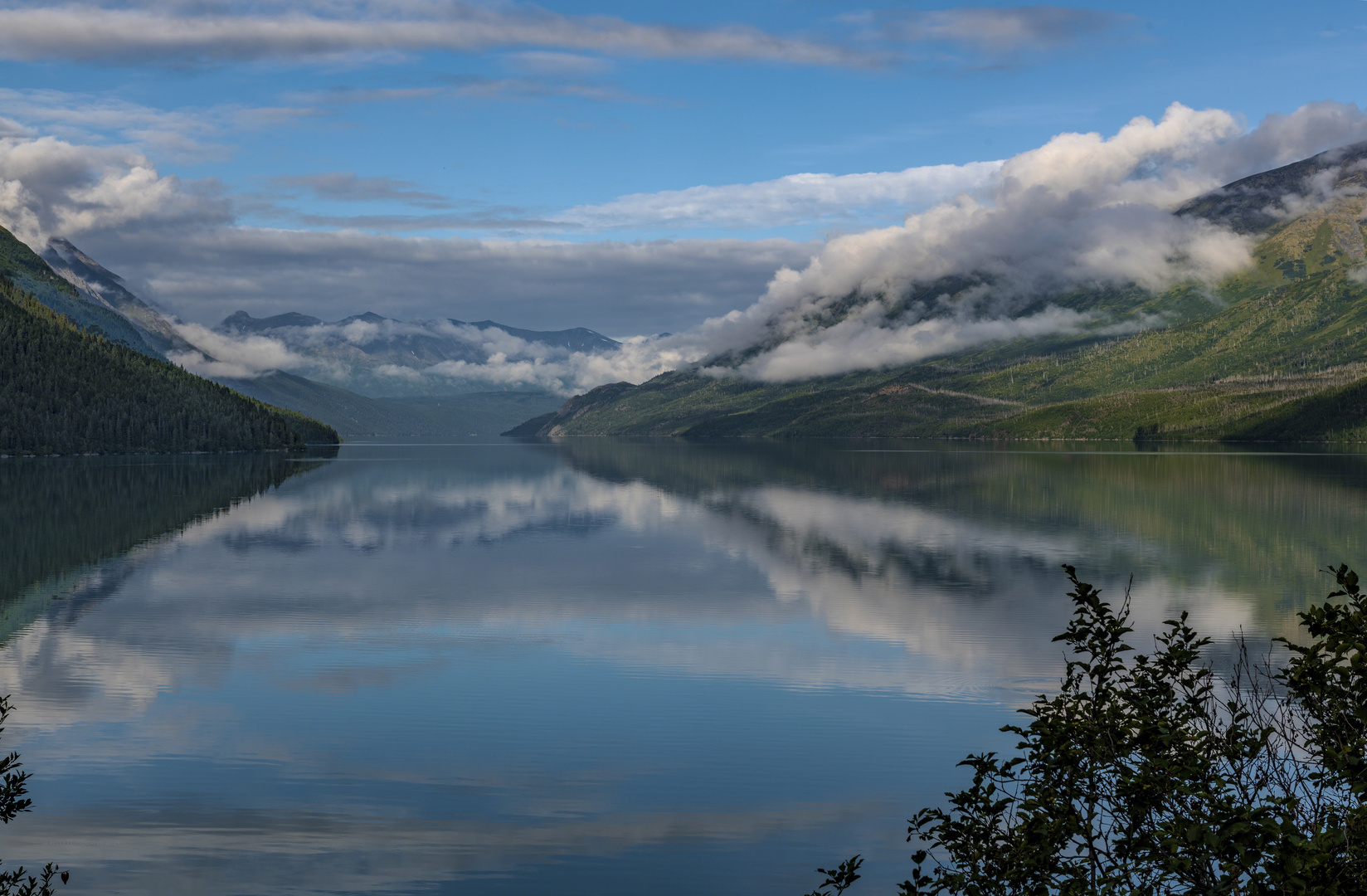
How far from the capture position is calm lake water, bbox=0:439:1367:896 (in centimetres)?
2222

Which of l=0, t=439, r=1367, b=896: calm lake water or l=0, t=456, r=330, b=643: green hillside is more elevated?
l=0, t=456, r=330, b=643: green hillside

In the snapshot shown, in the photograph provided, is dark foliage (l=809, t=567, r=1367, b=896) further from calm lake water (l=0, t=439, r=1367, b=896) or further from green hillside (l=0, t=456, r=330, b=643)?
green hillside (l=0, t=456, r=330, b=643)

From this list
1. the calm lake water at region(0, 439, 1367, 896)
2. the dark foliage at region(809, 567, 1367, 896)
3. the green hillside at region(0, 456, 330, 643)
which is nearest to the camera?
the dark foliage at region(809, 567, 1367, 896)

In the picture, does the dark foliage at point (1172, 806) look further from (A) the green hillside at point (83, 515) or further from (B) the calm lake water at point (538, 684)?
(A) the green hillside at point (83, 515)

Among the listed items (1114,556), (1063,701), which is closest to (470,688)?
(1063,701)

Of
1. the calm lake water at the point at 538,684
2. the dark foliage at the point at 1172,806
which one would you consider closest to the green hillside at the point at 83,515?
the calm lake water at the point at 538,684

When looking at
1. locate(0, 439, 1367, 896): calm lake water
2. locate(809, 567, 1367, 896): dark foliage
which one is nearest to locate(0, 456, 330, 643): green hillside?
locate(0, 439, 1367, 896): calm lake water

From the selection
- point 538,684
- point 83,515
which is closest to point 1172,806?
point 538,684

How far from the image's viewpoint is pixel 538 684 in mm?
36531

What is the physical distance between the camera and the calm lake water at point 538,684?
2222 centimetres

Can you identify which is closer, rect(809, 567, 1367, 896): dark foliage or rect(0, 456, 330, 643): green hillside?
rect(809, 567, 1367, 896): dark foliage

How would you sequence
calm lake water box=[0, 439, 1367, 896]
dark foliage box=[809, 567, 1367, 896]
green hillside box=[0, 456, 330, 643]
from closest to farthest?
1. dark foliage box=[809, 567, 1367, 896]
2. calm lake water box=[0, 439, 1367, 896]
3. green hillside box=[0, 456, 330, 643]

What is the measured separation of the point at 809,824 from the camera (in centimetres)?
2341

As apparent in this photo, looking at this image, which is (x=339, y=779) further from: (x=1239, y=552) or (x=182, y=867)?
(x=1239, y=552)
